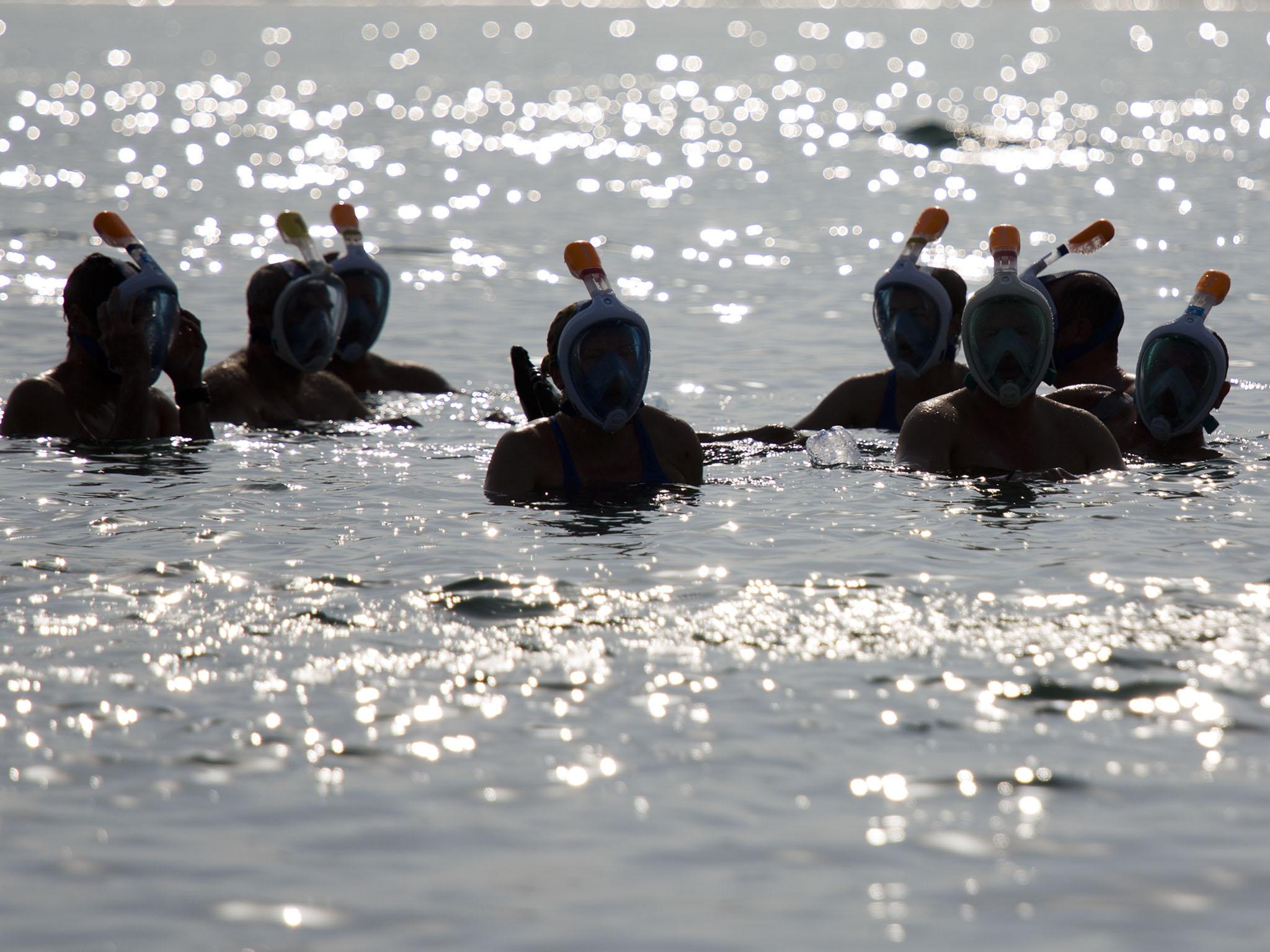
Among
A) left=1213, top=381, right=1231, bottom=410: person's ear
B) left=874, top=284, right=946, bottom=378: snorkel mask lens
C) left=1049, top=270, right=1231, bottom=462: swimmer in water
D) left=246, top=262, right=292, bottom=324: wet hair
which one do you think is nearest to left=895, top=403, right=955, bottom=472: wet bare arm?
left=1049, top=270, right=1231, bottom=462: swimmer in water

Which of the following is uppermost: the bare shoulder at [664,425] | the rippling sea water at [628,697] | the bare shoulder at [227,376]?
the bare shoulder at [227,376]

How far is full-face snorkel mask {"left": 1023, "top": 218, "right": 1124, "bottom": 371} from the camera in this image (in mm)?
8891

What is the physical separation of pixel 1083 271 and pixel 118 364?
16.3ft

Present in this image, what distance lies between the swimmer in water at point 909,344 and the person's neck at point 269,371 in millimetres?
3065

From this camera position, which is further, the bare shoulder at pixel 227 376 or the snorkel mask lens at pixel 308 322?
the bare shoulder at pixel 227 376

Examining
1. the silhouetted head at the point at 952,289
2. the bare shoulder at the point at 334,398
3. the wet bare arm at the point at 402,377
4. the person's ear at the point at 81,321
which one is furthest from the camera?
the wet bare arm at the point at 402,377

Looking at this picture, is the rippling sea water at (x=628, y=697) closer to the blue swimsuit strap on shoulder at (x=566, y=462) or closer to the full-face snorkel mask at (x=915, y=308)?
the blue swimsuit strap on shoulder at (x=566, y=462)

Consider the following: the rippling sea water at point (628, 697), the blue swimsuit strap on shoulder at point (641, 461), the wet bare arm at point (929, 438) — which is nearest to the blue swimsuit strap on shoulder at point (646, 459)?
the blue swimsuit strap on shoulder at point (641, 461)

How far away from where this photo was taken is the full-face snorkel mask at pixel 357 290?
436 inches

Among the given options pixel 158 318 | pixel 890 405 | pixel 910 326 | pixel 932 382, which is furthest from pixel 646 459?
pixel 158 318

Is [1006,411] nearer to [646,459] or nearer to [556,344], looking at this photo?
[646,459]

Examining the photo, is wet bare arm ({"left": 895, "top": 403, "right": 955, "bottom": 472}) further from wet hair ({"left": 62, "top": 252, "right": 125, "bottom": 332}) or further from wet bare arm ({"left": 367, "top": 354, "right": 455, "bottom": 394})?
wet bare arm ({"left": 367, "top": 354, "right": 455, "bottom": 394})

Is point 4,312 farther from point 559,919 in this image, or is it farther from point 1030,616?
point 559,919

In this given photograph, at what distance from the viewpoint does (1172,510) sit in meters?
7.90
